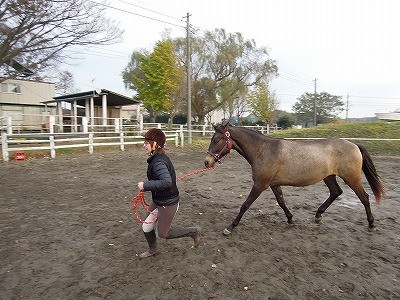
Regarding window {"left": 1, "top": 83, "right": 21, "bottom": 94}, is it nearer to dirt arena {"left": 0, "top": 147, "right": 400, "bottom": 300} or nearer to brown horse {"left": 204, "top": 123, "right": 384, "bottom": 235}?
dirt arena {"left": 0, "top": 147, "right": 400, "bottom": 300}

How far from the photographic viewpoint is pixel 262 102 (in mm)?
37625

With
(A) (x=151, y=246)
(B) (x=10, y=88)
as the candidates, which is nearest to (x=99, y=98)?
(B) (x=10, y=88)

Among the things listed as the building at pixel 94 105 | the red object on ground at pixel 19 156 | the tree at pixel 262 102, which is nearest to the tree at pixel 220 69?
the tree at pixel 262 102

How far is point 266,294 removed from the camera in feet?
9.16

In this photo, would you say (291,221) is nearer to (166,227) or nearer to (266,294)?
(266,294)

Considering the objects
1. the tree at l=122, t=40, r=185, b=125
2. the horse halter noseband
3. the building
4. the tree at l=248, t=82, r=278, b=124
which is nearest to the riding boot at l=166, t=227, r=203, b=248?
the horse halter noseband

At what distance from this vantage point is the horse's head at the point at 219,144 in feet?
14.9

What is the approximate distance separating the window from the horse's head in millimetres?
29947

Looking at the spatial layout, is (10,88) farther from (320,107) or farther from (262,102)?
(320,107)

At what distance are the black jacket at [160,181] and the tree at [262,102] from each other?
116 feet

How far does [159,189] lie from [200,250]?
1289 mm

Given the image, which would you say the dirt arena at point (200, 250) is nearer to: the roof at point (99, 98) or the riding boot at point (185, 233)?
the riding boot at point (185, 233)

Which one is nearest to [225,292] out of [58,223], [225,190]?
[58,223]

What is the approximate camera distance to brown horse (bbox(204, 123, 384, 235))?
453 cm
